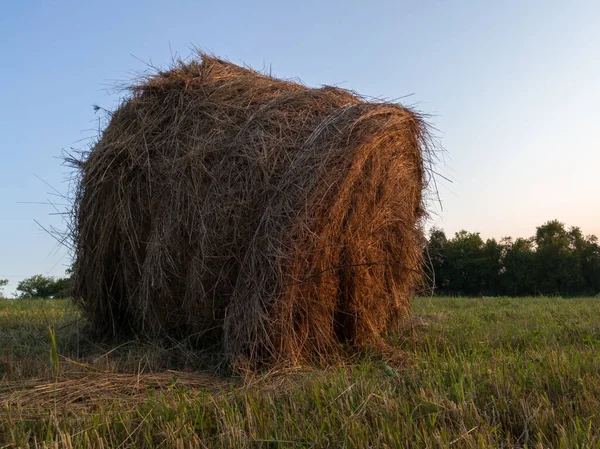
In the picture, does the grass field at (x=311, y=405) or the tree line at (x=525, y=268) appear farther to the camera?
the tree line at (x=525, y=268)

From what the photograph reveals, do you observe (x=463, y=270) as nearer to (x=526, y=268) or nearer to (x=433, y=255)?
(x=526, y=268)

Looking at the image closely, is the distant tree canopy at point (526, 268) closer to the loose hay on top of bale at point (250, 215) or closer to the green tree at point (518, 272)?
the green tree at point (518, 272)

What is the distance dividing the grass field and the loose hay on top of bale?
591 mm

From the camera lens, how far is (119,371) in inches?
165

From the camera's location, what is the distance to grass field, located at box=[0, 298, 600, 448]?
2.54m

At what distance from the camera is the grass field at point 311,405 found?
8.32ft

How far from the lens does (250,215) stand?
4.50 m

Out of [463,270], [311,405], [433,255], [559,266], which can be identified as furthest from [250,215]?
[559,266]

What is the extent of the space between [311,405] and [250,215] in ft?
6.03

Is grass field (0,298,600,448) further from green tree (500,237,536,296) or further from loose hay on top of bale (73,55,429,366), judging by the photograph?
green tree (500,237,536,296)

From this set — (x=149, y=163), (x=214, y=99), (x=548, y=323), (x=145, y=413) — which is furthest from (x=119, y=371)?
(x=548, y=323)

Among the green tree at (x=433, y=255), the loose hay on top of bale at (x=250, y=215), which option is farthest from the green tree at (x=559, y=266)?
the loose hay on top of bale at (x=250, y=215)

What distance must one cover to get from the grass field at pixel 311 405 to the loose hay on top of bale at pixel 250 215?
59cm

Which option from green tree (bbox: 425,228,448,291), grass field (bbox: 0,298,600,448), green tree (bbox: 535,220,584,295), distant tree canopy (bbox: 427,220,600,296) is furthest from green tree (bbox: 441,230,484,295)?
grass field (bbox: 0,298,600,448)
